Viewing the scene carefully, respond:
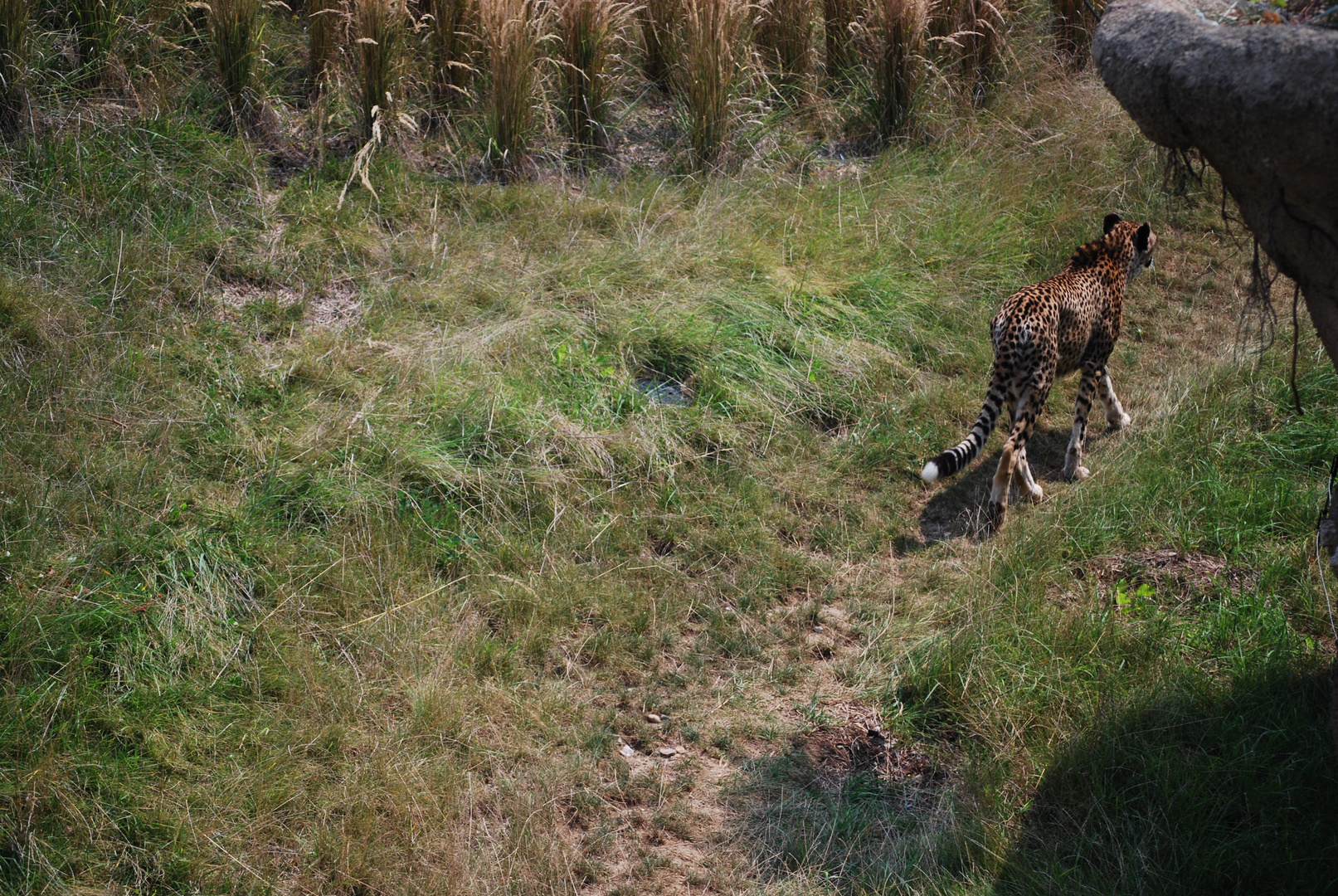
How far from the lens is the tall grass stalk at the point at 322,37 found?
301 inches

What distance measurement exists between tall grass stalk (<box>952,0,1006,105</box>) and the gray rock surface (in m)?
5.75

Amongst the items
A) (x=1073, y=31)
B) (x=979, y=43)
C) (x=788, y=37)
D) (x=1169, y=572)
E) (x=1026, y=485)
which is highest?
(x=1073, y=31)

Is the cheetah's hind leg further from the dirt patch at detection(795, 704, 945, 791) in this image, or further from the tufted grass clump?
the tufted grass clump

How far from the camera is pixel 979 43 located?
876cm

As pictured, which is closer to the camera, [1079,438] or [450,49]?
[1079,438]

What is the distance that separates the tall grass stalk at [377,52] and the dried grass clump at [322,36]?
272mm

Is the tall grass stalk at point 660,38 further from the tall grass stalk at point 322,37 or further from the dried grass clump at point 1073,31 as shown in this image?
the dried grass clump at point 1073,31

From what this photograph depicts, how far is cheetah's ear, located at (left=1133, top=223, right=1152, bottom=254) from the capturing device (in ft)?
20.7

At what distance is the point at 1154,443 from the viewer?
18.7 ft

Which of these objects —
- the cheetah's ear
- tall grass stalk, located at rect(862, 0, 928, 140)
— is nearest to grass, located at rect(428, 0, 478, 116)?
tall grass stalk, located at rect(862, 0, 928, 140)

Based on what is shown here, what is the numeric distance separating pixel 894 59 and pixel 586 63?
2.37 meters

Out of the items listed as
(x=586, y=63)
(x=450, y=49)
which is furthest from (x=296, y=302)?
(x=586, y=63)

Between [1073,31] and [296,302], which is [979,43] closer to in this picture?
[1073,31]

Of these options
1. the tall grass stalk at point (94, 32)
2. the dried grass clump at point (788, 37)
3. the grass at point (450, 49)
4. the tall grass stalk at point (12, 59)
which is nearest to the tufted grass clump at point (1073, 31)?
the dried grass clump at point (788, 37)
